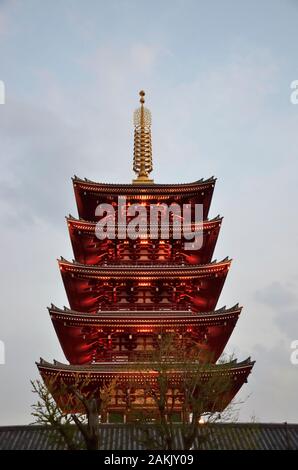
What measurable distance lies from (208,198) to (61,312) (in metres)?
12.9

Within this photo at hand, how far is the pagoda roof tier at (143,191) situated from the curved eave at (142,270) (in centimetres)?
555

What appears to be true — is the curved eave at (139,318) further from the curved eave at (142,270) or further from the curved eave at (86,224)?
the curved eave at (86,224)

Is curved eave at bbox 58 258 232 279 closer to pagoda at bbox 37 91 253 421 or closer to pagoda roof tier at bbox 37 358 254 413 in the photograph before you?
pagoda at bbox 37 91 253 421

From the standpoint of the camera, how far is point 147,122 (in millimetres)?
42000

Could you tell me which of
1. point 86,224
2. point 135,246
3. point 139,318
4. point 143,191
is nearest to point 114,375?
point 139,318

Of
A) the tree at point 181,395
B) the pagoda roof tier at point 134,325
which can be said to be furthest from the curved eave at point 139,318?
the tree at point 181,395

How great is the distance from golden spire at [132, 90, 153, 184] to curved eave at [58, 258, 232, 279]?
844cm

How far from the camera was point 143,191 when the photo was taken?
33.6 m

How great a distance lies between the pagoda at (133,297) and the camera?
2659 cm

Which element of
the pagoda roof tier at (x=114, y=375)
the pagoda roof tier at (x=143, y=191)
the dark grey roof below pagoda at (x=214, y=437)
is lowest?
the dark grey roof below pagoda at (x=214, y=437)

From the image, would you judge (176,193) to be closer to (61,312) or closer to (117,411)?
(61,312)

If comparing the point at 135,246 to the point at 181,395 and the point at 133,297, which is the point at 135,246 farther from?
the point at 181,395
